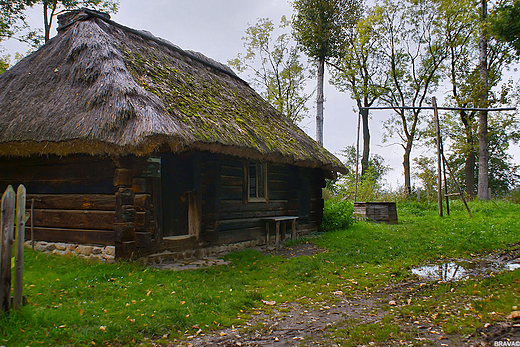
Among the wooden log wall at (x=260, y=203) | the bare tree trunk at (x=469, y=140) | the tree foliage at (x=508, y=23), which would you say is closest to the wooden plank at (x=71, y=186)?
the wooden log wall at (x=260, y=203)

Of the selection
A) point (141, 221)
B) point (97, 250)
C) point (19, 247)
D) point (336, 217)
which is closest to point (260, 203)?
point (336, 217)

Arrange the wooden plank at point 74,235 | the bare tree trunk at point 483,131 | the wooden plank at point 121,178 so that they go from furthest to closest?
the bare tree trunk at point 483,131 → the wooden plank at point 74,235 → the wooden plank at point 121,178

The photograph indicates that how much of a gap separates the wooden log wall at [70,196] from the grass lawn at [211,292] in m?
0.59

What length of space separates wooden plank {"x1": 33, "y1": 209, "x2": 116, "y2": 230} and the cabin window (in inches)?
155

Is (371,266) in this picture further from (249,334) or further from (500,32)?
(500,32)

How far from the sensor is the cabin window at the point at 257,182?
32.6ft

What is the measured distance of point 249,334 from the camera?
400cm

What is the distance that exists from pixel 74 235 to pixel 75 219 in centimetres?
30

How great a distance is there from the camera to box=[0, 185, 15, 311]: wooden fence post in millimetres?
3654

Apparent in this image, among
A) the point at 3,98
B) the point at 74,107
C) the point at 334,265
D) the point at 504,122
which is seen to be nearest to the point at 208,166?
the point at 74,107

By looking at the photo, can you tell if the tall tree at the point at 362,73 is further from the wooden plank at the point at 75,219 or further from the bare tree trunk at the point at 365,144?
the wooden plank at the point at 75,219

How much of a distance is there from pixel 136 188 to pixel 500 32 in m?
6.47

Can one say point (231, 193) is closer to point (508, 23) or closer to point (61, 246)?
point (61, 246)
